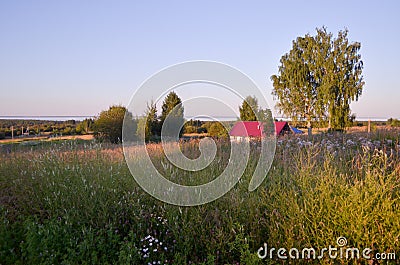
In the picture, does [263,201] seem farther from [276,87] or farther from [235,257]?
[276,87]

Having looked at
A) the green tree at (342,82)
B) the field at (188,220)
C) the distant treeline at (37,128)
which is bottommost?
the field at (188,220)

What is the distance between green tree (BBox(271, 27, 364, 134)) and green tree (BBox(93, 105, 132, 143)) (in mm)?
12931

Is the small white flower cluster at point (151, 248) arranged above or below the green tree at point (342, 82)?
below

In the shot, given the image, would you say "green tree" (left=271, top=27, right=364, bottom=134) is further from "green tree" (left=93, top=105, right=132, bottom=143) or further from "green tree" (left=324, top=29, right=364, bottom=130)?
"green tree" (left=93, top=105, right=132, bottom=143)

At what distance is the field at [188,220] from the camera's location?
2.59 m

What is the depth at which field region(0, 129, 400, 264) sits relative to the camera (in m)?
2.59

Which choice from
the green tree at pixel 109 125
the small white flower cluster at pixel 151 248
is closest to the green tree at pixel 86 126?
the green tree at pixel 109 125

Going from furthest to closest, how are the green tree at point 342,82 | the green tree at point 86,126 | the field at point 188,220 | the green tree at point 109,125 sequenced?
the green tree at point 342,82 < the green tree at point 86,126 < the green tree at point 109,125 < the field at point 188,220

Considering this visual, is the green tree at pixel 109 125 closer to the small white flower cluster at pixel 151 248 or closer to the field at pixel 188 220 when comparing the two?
the field at pixel 188 220

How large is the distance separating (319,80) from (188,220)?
72.7ft

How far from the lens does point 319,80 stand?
74.2ft

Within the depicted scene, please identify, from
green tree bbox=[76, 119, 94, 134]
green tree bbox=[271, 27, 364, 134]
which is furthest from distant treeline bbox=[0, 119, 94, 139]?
green tree bbox=[271, 27, 364, 134]

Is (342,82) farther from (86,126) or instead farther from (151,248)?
(151,248)

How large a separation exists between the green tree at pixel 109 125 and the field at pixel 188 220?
34.9ft
